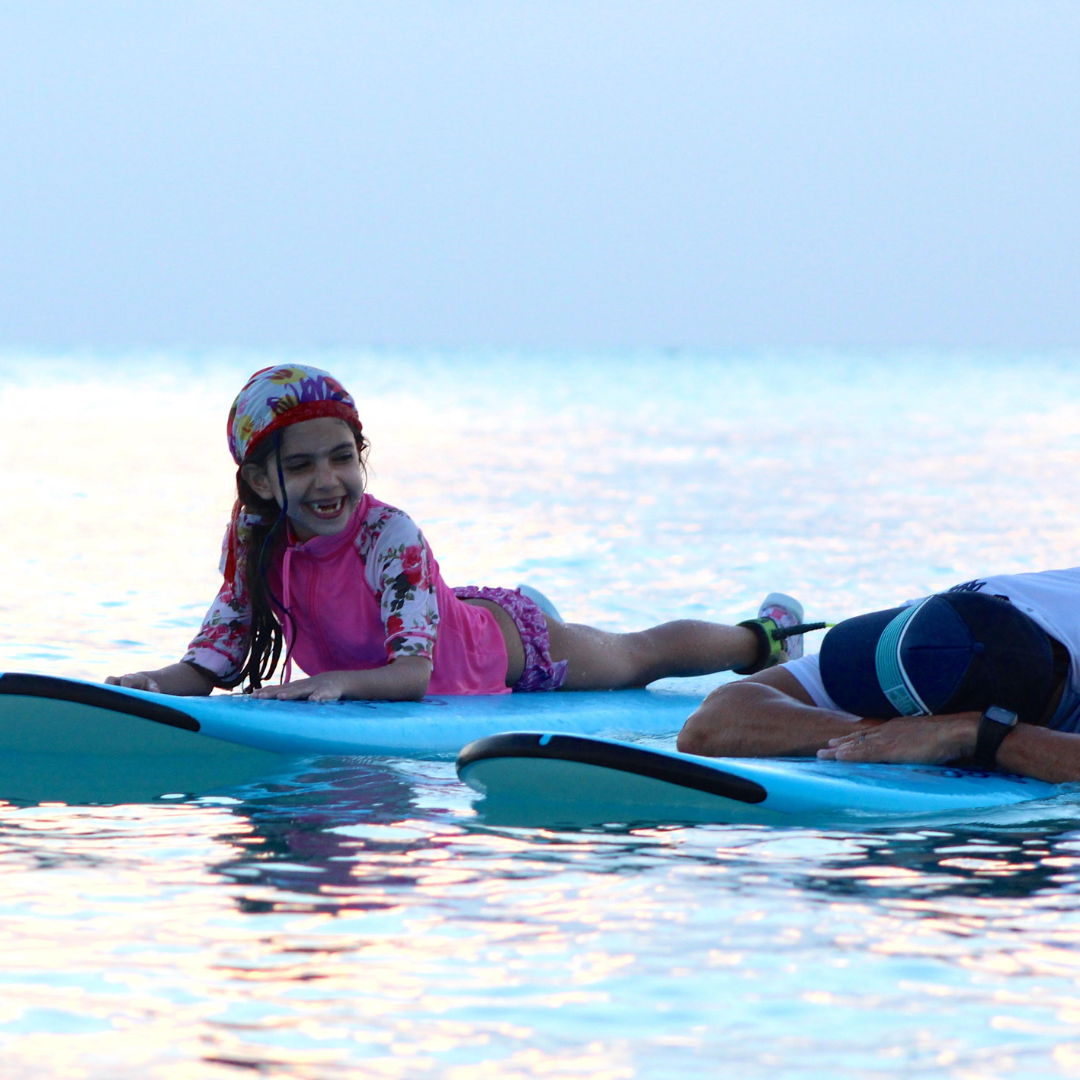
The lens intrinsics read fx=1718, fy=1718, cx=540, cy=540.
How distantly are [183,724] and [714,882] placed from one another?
76.1 inches

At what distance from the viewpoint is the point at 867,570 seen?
1035 centimetres

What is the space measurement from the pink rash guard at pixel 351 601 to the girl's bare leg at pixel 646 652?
23.0 inches

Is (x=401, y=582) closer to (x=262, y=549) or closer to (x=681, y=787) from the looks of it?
(x=262, y=549)

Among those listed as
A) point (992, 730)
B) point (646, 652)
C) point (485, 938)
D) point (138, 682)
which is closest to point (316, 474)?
point (138, 682)

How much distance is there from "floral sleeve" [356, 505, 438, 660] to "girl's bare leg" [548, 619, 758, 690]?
2.55 ft

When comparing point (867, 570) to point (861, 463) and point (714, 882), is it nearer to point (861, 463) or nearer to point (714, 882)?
point (714, 882)

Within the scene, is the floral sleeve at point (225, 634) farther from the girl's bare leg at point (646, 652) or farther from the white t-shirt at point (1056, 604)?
the white t-shirt at point (1056, 604)

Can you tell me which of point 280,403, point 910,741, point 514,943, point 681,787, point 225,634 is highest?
point 280,403

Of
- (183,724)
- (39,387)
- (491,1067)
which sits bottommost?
(491,1067)

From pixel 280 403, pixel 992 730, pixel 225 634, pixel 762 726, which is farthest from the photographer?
pixel 225 634

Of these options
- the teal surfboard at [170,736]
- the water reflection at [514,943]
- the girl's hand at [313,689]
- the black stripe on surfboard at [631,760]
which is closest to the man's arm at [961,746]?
the water reflection at [514,943]

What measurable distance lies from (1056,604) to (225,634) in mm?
2619

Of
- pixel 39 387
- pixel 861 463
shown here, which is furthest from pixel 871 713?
pixel 39 387

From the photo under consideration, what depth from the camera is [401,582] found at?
17.4ft
